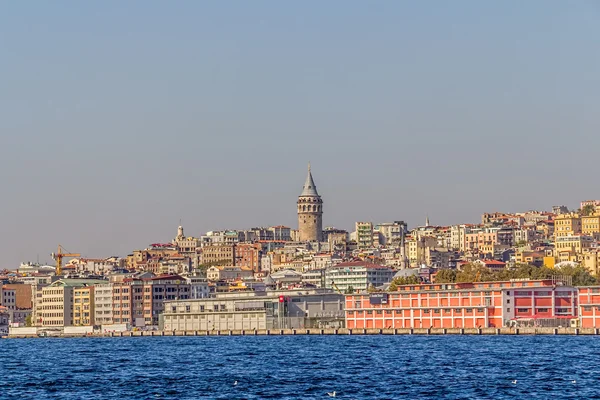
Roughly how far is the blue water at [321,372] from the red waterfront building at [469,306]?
65.6ft

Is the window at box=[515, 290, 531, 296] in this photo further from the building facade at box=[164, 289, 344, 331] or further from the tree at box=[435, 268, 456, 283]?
the tree at box=[435, 268, 456, 283]

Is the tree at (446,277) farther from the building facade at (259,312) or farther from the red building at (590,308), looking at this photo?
the red building at (590,308)

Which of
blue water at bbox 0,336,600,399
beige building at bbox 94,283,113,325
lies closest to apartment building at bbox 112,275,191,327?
beige building at bbox 94,283,113,325

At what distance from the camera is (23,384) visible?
7206 centimetres

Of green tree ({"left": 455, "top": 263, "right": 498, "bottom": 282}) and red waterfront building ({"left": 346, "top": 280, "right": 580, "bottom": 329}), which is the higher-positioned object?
green tree ({"left": 455, "top": 263, "right": 498, "bottom": 282})

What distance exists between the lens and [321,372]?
253 feet

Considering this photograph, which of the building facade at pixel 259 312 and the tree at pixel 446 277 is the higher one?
the tree at pixel 446 277

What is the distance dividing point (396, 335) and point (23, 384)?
73305 millimetres

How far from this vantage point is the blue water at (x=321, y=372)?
63719mm

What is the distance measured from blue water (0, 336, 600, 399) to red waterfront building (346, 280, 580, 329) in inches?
787

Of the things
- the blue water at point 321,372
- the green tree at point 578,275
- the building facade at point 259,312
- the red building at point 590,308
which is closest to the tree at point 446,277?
the green tree at point 578,275

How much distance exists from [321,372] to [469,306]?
6470cm

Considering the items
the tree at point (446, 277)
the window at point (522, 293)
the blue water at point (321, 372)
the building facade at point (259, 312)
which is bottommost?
the blue water at point (321, 372)

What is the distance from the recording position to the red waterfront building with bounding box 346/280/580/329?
13662 cm
